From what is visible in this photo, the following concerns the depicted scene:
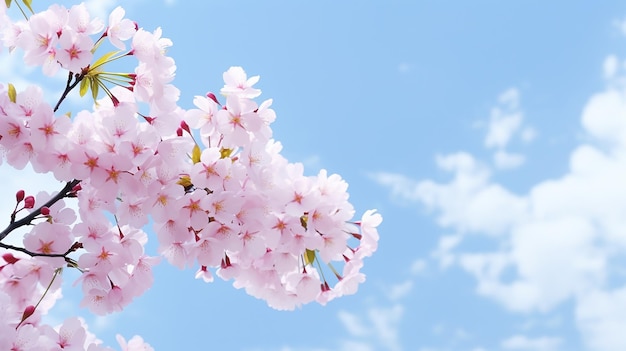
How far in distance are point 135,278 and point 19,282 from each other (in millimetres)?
510

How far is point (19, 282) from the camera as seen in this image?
3.14 metres

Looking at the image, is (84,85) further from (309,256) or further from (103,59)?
(309,256)

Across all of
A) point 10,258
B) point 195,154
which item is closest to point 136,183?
point 195,154

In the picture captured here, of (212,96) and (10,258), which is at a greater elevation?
(212,96)

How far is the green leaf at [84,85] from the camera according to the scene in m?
2.99

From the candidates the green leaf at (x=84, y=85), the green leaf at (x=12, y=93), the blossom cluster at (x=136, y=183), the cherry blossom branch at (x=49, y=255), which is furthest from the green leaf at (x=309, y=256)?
the green leaf at (x=12, y=93)

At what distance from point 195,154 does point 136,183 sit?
11.3 inches

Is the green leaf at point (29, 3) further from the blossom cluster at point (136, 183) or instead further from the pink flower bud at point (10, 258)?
the pink flower bud at point (10, 258)

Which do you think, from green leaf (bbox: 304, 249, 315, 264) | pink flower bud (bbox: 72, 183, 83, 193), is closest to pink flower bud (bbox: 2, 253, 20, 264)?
pink flower bud (bbox: 72, 183, 83, 193)

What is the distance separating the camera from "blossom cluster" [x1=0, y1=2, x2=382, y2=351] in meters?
2.79

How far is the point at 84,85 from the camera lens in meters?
3.00

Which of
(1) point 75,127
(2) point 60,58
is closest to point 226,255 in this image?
(1) point 75,127

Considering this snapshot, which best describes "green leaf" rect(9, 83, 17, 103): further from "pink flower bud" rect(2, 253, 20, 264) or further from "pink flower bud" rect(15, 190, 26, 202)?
"pink flower bud" rect(2, 253, 20, 264)

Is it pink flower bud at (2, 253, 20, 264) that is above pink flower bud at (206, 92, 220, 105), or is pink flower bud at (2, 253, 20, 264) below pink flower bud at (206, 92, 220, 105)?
below
